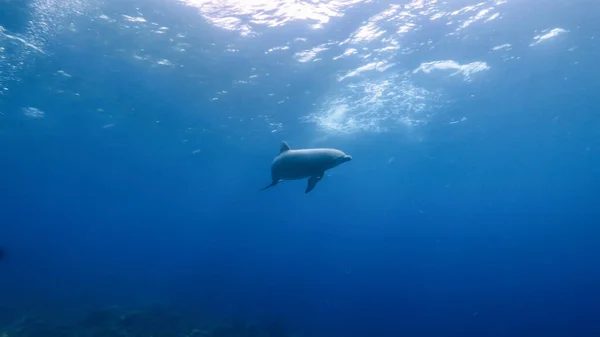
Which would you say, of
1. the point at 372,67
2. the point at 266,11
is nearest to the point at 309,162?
the point at 266,11

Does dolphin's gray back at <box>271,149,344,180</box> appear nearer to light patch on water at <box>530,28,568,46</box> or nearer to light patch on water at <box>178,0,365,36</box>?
light patch on water at <box>178,0,365,36</box>

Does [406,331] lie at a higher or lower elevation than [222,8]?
lower

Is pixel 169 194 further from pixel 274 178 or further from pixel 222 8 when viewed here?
pixel 274 178

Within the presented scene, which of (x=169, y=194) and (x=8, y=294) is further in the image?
(x=169, y=194)

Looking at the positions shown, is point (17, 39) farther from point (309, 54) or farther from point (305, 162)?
point (305, 162)

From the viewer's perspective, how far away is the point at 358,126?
27797mm

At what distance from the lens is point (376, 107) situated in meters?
23.8

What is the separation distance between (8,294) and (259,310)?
70.0ft

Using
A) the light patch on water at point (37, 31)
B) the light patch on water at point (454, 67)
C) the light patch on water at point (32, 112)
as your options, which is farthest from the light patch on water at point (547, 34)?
the light patch on water at point (32, 112)

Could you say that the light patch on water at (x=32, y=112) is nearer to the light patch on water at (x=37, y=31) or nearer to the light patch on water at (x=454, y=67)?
the light patch on water at (x=37, y=31)

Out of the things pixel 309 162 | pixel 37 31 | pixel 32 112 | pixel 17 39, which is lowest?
pixel 309 162

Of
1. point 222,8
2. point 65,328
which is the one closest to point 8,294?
point 65,328

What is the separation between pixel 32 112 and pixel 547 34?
34.2 m

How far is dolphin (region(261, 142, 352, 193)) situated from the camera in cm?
534
